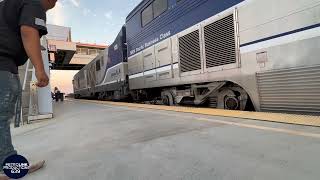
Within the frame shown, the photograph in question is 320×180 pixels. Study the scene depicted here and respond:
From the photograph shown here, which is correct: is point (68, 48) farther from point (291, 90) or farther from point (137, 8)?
point (291, 90)

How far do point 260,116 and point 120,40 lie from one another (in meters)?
8.86

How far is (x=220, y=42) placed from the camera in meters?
5.71

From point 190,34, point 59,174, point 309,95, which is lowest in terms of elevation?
point 59,174

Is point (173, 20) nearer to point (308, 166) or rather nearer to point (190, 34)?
point (190, 34)

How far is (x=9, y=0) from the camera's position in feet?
7.11

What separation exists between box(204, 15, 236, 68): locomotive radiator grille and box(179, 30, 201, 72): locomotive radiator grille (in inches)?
14.0

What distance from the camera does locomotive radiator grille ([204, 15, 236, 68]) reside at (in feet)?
17.7

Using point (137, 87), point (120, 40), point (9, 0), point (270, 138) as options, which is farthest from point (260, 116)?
point (120, 40)

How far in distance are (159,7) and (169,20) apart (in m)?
0.82

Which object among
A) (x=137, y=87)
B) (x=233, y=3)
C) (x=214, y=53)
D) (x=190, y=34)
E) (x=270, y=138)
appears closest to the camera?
(x=270, y=138)

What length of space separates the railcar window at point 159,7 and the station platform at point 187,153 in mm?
4727

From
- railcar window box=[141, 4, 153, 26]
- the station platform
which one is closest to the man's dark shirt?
the station platform

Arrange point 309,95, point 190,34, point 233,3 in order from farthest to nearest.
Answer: point 190,34, point 233,3, point 309,95
